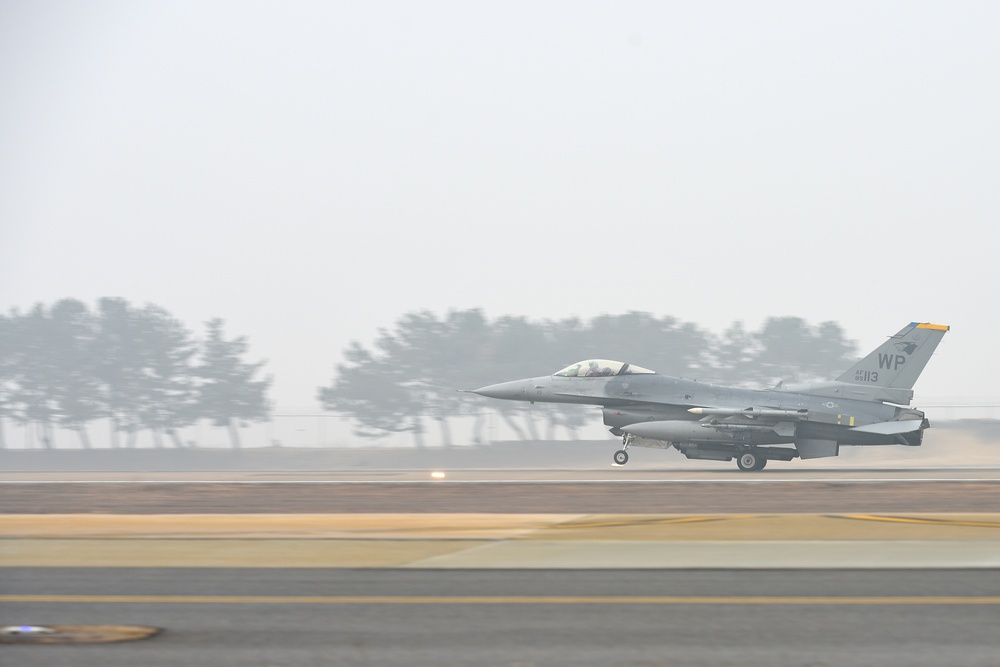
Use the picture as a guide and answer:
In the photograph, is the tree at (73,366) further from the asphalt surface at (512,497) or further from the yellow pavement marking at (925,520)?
the yellow pavement marking at (925,520)

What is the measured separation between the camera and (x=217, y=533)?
17297 mm

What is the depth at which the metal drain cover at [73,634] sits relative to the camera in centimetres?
889

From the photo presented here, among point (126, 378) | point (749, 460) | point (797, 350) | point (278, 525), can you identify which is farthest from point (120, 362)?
point (278, 525)

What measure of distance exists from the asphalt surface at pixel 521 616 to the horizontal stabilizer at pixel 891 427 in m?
24.6

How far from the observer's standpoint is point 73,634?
9141mm

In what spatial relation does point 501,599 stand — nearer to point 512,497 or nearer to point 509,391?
point 512,497

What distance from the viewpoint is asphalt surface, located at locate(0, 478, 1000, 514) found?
23.1m

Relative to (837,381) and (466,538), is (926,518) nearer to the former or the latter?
(466,538)

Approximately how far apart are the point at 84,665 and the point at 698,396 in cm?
3049

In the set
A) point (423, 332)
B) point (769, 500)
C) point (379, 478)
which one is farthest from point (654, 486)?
point (423, 332)

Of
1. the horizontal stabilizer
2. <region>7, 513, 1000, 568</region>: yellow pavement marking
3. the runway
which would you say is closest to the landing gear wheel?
the horizontal stabilizer

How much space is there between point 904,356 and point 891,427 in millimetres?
2531

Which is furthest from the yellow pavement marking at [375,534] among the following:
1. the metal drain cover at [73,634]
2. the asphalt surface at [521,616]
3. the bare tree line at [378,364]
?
the bare tree line at [378,364]

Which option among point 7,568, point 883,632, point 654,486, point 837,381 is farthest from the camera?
point 837,381
